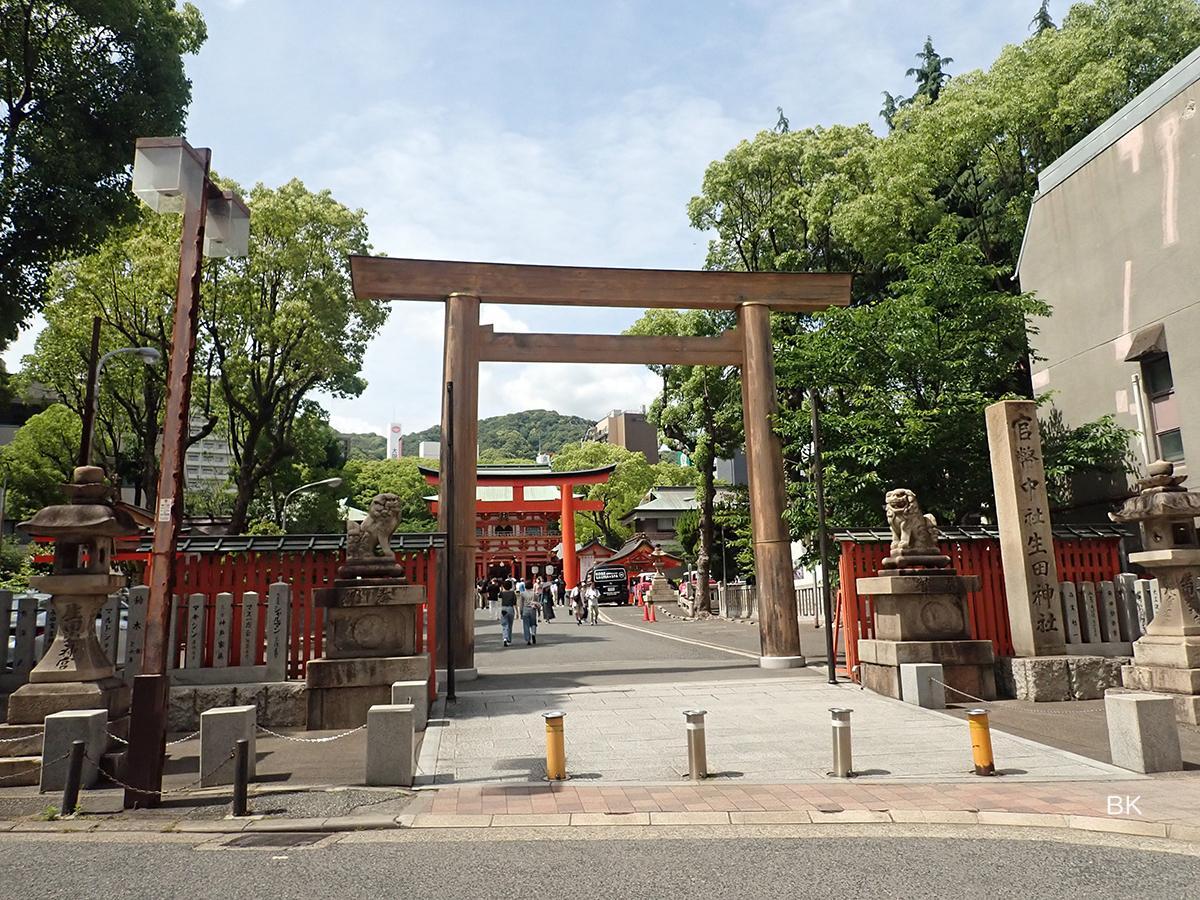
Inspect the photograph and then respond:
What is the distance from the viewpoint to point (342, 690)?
10422mm

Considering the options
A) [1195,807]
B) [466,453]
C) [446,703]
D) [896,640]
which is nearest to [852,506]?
[896,640]

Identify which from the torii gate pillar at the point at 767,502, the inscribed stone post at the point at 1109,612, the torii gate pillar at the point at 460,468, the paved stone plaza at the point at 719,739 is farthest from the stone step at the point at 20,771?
the inscribed stone post at the point at 1109,612

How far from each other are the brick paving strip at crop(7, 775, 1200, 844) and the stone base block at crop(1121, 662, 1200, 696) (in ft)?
11.9

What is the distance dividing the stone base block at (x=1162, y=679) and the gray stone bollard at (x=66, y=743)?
1259 cm

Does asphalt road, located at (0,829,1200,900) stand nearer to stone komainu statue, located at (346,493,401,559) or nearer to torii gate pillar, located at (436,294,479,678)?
stone komainu statue, located at (346,493,401,559)

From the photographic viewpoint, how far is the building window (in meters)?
17.8

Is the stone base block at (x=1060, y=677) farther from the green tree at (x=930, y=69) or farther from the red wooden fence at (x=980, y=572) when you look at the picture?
the green tree at (x=930, y=69)

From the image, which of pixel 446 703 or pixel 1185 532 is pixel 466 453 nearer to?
pixel 446 703

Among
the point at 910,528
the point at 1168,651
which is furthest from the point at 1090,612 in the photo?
the point at 910,528

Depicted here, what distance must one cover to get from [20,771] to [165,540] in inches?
106

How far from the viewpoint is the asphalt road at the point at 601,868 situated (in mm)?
4941

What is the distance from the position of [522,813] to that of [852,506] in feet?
41.7

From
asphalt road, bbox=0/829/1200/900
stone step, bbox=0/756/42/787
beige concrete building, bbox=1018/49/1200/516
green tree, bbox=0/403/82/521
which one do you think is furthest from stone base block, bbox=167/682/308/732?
green tree, bbox=0/403/82/521

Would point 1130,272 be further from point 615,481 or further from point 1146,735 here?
point 615,481
